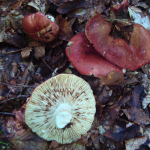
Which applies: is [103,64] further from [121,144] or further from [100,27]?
[121,144]

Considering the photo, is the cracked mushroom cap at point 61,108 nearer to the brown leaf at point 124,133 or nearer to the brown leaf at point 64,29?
the brown leaf at point 124,133

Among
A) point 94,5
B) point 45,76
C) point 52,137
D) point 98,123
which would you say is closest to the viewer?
point 52,137

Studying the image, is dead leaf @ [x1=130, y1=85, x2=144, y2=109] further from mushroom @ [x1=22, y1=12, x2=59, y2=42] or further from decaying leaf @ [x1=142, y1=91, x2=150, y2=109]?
mushroom @ [x1=22, y1=12, x2=59, y2=42]

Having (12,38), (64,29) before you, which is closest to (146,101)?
(64,29)

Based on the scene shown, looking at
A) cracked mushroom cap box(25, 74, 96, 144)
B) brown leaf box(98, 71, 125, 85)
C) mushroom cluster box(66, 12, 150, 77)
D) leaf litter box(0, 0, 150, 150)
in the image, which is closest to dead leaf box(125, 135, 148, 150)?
leaf litter box(0, 0, 150, 150)

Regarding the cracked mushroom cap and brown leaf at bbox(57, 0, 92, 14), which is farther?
brown leaf at bbox(57, 0, 92, 14)

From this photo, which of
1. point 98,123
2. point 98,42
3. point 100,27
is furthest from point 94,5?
point 98,123

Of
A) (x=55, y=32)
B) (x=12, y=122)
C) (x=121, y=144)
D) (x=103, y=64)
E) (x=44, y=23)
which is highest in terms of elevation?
(x=44, y=23)
